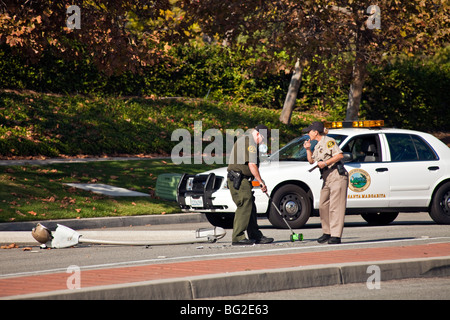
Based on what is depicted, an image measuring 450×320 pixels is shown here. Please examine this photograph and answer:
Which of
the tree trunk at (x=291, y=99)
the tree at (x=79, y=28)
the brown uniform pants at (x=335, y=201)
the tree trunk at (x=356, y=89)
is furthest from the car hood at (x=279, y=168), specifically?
the tree trunk at (x=291, y=99)

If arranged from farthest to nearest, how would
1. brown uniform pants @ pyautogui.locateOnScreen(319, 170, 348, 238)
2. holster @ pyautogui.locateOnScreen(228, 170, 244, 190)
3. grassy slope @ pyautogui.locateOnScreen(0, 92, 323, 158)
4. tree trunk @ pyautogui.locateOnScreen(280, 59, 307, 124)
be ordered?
tree trunk @ pyautogui.locateOnScreen(280, 59, 307, 124) < grassy slope @ pyautogui.locateOnScreen(0, 92, 323, 158) < brown uniform pants @ pyautogui.locateOnScreen(319, 170, 348, 238) < holster @ pyautogui.locateOnScreen(228, 170, 244, 190)

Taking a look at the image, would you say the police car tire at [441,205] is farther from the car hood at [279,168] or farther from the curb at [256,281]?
the curb at [256,281]

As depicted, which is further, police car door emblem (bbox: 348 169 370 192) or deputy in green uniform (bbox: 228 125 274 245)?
police car door emblem (bbox: 348 169 370 192)

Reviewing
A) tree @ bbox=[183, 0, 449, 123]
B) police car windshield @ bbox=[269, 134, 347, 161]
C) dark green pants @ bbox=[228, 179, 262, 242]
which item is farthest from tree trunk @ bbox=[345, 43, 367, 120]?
dark green pants @ bbox=[228, 179, 262, 242]

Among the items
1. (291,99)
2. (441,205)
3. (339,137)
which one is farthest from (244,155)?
(291,99)

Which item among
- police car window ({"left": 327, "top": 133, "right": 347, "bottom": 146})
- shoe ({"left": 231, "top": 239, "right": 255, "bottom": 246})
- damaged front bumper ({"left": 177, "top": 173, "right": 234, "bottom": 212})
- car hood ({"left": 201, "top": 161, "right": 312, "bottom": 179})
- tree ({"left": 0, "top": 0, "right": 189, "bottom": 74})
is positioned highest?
tree ({"left": 0, "top": 0, "right": 189, "bottom": 74})

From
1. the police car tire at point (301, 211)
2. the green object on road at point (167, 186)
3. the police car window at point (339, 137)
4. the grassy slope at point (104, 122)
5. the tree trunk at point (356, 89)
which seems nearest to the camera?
the police car tire at point (301, 211)

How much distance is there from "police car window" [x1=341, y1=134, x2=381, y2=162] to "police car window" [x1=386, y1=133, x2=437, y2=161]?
26cm

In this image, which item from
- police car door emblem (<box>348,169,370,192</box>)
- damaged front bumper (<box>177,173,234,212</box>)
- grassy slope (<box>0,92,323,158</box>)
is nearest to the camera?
damaged front bumper (<box>177,173,234,212</box>)

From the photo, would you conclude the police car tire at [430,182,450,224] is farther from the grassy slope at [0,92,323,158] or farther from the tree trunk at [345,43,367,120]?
the grassy slope at [0,92,323,158]

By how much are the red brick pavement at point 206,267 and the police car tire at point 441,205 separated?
12.2 ft

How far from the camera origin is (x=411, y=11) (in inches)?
818

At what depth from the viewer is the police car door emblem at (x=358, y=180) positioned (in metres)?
12.9

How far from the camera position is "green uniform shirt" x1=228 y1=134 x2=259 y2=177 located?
407 inches
